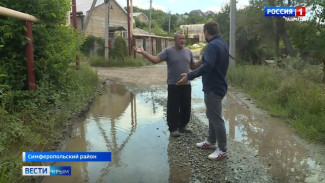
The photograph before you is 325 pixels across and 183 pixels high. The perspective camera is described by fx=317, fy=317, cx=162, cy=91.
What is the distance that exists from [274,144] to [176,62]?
2.11 meters

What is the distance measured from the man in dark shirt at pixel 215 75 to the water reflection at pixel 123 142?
0.86 metres

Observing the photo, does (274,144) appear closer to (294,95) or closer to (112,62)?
(294,95)

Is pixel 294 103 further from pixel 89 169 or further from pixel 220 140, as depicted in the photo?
pixel 89 169

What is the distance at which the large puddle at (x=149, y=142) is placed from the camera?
400 cm

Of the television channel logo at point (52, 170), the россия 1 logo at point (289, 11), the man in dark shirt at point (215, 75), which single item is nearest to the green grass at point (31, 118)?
the television channel logo at point (52, 170)

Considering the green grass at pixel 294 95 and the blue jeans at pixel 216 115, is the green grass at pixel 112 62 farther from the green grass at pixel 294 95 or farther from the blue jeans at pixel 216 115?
the blue jeans at pixel 216 115

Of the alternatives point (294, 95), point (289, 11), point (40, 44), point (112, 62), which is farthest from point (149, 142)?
point (112, 62)

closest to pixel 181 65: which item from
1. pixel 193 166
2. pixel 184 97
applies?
pixel 184 97

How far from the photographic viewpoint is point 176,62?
5.40 metres

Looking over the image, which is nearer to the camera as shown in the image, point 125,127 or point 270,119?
point 125,127

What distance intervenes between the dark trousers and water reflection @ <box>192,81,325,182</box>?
94 centimetres

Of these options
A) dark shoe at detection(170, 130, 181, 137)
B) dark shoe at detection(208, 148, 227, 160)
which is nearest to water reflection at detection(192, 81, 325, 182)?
dark shoe at detection(208, 148, 227, 160)

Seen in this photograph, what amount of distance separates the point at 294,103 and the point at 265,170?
3101mm

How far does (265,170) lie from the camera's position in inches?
162
